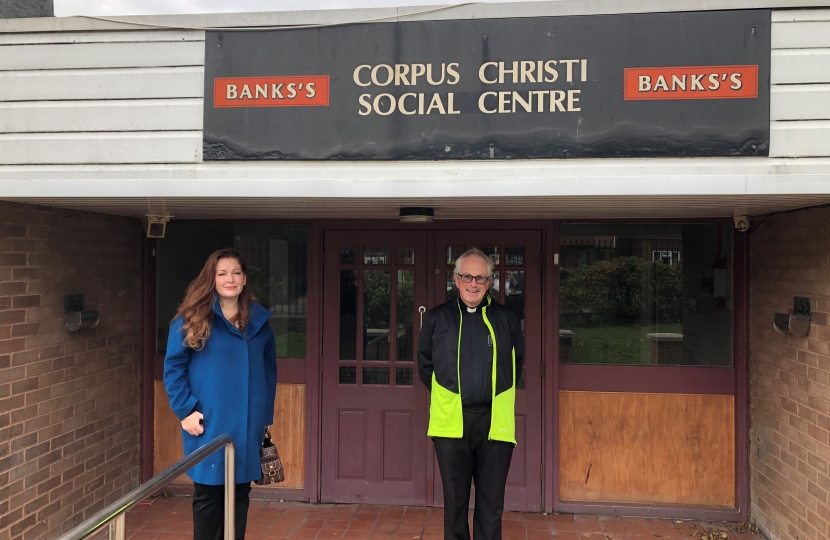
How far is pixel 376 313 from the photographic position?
437 cm

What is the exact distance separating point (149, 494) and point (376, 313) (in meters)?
2.45

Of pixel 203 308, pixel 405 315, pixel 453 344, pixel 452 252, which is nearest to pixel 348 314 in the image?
pixel 405 315

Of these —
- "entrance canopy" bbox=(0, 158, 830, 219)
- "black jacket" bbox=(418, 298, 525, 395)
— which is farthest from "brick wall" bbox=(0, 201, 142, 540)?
"black jacket" bbox=(418, 298, 525, 395)

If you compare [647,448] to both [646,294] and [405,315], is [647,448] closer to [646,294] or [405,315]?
[646,294]

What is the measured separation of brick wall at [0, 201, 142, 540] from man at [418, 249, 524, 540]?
234 cm

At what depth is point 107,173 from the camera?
3201 millimetres

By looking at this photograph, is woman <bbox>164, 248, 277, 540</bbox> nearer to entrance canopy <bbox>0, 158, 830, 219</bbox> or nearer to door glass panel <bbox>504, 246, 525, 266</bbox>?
entrance canopy <bbox>0, 158, 830, 219</bbox>

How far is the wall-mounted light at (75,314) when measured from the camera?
12.4 feet

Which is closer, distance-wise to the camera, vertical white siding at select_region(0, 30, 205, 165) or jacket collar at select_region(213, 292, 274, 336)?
jacket collar at select_region(213, 292, 274, 336)

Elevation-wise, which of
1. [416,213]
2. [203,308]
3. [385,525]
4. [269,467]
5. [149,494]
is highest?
[416,213]

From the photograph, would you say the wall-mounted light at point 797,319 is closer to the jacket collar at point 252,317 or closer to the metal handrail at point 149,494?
the jacket collar at point 252,317

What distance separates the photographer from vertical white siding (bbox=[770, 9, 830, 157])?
9.39 ft

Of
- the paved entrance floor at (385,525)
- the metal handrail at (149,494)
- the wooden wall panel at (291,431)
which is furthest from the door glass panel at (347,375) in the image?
the metal handrail at (149,494)

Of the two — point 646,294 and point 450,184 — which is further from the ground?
point 450,184
